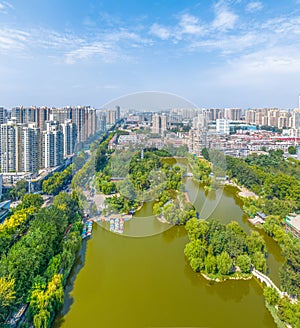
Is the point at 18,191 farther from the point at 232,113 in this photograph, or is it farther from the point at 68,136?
the point at 232,113

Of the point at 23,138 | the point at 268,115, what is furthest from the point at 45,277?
the point at 268,115

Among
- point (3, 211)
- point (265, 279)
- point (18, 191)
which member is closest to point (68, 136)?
point (18, 191)

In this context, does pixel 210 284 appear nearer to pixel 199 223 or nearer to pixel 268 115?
pixel 199 223

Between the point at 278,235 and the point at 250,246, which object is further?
the point at 278,235

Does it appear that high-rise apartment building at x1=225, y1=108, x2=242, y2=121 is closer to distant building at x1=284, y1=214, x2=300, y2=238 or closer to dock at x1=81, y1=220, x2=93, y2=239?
distant building at x1=284, y1=214, x2=300, y2=238

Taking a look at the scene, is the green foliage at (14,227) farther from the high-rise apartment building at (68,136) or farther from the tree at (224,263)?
the high-rise apartment building at (68,136)

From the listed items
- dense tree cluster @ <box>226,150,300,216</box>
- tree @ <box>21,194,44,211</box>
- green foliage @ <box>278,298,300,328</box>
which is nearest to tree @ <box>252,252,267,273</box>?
green foliage @ <box>278,298,300,328</box>
